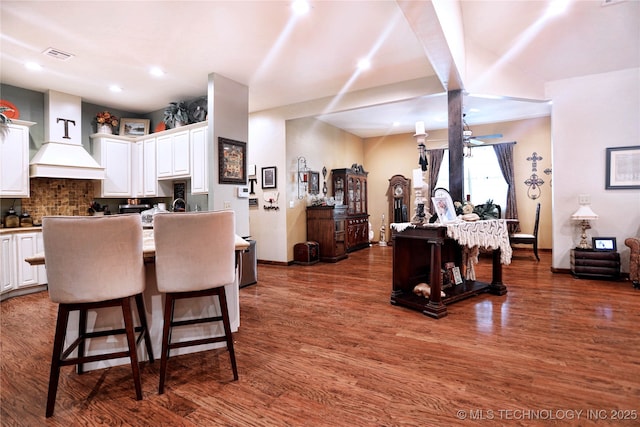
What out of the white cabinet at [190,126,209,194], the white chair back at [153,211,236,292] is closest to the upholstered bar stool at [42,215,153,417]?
the white chair back at [153,211,236,292]

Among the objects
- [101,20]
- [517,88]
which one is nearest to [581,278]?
[517,88]

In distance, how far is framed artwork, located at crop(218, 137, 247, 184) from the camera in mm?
4145

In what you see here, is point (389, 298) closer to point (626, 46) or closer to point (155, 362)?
point (155, 362)

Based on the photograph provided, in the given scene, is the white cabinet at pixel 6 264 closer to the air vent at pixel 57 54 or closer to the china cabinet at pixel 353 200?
the air vent at pixel 57 54

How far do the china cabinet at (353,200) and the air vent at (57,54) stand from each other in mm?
4995

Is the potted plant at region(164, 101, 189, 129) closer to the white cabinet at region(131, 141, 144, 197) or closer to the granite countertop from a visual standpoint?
the white cabinet at region(131, 141, 144, 197)

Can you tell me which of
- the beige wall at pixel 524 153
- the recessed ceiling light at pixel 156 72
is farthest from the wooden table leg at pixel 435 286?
the beige wall at pixel 524 153

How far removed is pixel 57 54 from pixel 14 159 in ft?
5.18

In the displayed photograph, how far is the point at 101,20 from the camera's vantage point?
114 inches

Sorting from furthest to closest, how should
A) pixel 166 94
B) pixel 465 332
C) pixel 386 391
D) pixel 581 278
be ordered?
1. pixel 166 94
2. pixel 581 278
3. pixel 465 332
4. pixel 386 391

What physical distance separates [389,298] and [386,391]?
6.00 ft

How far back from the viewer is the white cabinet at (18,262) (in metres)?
3.81

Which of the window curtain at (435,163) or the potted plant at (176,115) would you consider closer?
the potted plant at (176,115)

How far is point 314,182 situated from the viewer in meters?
6.64
